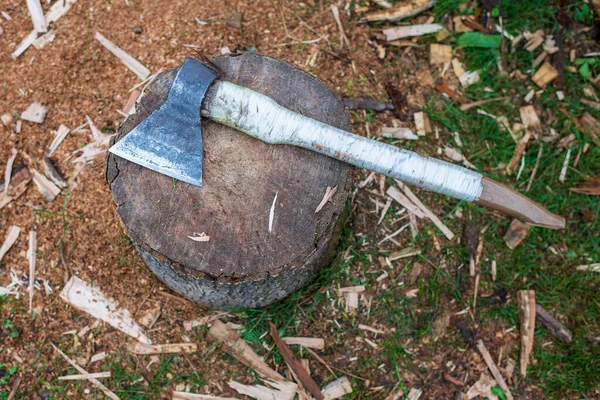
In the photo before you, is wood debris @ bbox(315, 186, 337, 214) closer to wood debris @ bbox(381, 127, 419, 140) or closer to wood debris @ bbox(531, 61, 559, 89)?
wood debris @ bbox(381, 127, 419, 140)

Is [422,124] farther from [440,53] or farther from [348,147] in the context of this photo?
[348,147]

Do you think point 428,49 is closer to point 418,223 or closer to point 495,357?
point 418,223

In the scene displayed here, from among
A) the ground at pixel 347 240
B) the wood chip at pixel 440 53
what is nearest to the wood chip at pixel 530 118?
the ground at pixel 347 240

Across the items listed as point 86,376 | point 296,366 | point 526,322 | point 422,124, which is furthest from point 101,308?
point 526,322

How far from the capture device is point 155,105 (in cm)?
251

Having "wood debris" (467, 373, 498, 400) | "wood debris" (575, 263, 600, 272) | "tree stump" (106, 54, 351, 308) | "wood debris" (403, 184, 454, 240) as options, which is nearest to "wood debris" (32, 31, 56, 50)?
"tree stump" (106, 54, 351, 308)

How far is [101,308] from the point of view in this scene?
3273mm

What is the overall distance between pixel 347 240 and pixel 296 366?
926 mm

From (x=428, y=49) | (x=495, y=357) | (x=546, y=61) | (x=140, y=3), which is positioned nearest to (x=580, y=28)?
(x=546, y=61)

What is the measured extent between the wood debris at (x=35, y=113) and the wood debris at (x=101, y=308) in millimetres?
1168

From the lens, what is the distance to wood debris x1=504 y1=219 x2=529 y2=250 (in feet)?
12.0

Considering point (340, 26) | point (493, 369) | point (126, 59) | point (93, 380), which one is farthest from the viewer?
point (340, 26)

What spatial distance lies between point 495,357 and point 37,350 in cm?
313

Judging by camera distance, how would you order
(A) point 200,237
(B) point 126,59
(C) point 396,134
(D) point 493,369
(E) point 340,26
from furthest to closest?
(E) point 340,26 < (C) point 396,134 < (B) point 126,59 < (D) point 493,369 < (A) point 200,237
